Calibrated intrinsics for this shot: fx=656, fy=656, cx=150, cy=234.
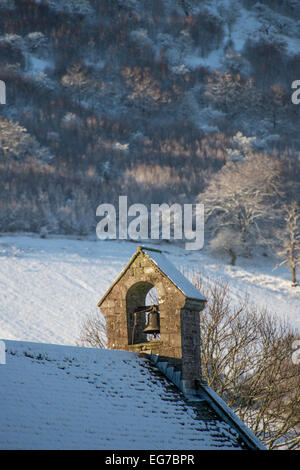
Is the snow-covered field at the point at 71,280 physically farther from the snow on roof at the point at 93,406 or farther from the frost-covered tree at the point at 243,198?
the snow on roof at the point at 93,406

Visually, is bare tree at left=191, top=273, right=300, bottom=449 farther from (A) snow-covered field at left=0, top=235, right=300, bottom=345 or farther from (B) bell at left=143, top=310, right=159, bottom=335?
(A) snow-covered field at left=0, top=235, right=300, bottom=345

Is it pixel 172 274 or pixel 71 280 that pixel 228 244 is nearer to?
pixel 71 280

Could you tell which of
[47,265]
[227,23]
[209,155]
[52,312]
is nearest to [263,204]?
[209,155]

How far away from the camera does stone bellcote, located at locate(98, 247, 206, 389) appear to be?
13.4 meters

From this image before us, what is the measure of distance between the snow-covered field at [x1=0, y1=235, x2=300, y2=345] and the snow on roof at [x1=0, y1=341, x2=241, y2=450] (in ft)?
53.9

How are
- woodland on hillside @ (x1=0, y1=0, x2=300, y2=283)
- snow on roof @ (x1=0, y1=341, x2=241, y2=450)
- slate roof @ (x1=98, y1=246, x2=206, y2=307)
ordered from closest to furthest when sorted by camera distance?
snow on roof @ (x1=0, y1=341, x2=241, y2=450) < slate roof @ (x1=98, y1=246, x2=206, y2=307) < woodland on hillside @ (x1=0, y1=0, x2=300, y2=283)

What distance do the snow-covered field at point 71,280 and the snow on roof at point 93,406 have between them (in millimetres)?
16427

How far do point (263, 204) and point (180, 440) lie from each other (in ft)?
152

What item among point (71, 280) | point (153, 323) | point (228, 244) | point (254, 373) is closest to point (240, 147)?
point (228, 244)

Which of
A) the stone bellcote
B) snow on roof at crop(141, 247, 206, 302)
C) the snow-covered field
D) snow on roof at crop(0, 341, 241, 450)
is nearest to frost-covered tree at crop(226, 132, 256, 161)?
the snow-covered field

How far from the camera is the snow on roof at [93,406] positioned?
372 inches

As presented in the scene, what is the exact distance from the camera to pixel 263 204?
5612cm

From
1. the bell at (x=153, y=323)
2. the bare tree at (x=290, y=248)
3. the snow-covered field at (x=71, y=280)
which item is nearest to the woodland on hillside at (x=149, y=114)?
the bare tree at (x=290, y=248)

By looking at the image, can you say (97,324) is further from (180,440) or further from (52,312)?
(180,440)
